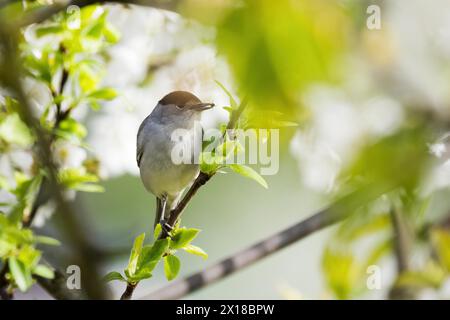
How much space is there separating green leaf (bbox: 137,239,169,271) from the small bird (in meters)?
0.48

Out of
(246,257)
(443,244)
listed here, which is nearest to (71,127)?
(246,257)

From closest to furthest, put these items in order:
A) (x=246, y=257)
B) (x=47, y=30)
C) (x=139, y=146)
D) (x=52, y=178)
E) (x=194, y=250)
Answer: (x=52, y=178), (x=246, y=257), (x=194, y=250), (x=47, y=30), (x=139, y=146)

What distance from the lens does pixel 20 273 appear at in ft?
3.13

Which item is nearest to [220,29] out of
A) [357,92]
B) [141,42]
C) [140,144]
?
[357,92]

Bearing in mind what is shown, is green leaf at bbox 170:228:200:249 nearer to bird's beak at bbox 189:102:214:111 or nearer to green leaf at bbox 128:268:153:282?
green leaf at bbox 128:268:153:282

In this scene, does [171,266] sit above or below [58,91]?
below

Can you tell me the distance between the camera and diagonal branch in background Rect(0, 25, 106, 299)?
24 cm

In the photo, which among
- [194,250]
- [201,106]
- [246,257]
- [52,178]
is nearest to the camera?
[52,178]

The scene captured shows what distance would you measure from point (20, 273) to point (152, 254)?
0.71ft

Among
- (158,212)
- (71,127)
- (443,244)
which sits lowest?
(158,212)

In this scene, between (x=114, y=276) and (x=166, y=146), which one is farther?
(x=166, y=146)

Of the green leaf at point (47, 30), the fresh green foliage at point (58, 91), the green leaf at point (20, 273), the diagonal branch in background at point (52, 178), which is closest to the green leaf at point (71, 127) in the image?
the fresh green foliage at point (58, 91)

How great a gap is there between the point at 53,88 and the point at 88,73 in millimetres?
79

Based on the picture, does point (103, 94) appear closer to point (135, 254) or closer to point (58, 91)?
point (58, 91)
